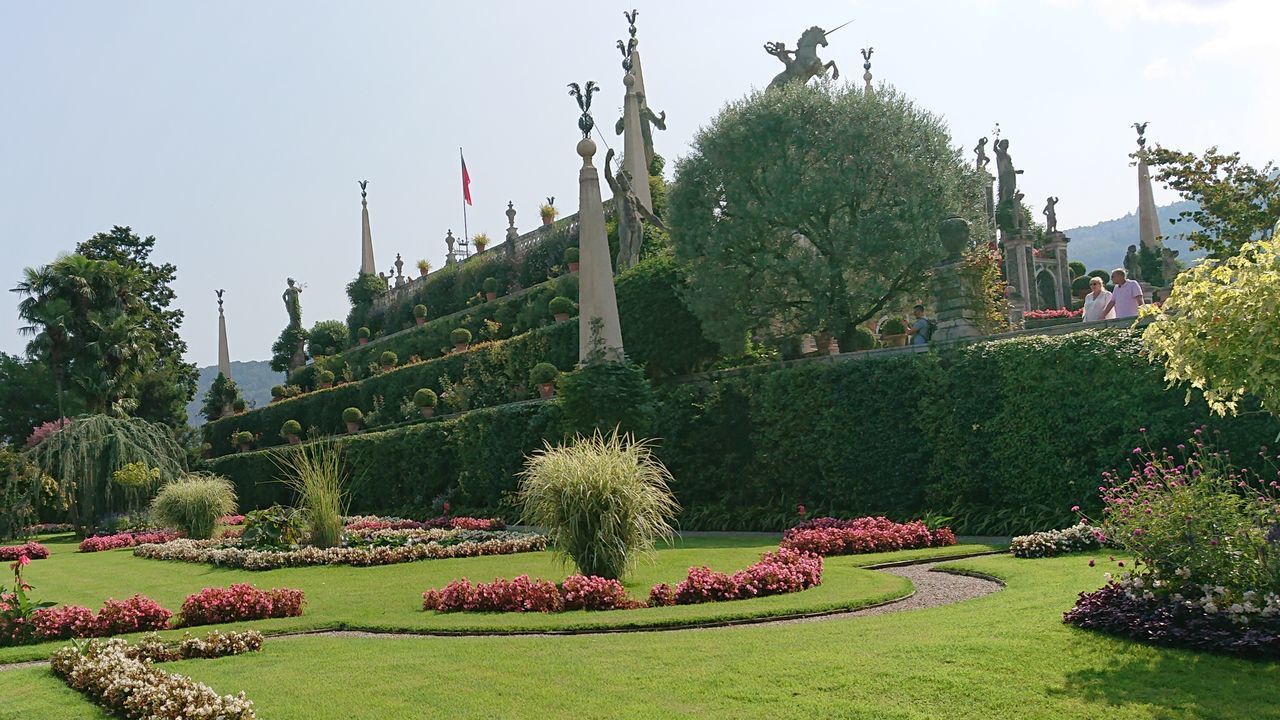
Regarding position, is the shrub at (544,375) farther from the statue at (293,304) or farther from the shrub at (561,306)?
the statue at (293,304)

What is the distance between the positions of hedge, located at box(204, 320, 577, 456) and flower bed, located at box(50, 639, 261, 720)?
21005 mm

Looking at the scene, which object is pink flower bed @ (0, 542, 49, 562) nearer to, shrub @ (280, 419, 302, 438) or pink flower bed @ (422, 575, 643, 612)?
pink flower bed @ (422, 575, 643, 612)

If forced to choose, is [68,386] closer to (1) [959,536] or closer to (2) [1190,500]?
(1) [959,536]

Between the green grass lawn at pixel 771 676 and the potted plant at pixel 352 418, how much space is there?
27964mm

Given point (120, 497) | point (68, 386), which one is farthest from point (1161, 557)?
point (68, 386)

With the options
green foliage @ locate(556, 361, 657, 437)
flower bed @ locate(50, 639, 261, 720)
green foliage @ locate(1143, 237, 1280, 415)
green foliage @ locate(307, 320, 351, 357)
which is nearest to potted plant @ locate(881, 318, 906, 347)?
green foliage @ locate(556, 361, 657, 437)

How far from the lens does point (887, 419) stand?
659 inches

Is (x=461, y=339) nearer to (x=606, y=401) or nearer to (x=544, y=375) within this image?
(x=544, y=375)

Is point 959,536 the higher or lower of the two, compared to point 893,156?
lower

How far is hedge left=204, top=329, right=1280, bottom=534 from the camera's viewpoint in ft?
45.4

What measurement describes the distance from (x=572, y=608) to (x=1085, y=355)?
8.51 m

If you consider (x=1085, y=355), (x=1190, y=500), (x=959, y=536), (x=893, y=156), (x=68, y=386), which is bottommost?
(x=959, y=536)

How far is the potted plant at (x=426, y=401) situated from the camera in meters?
32.4

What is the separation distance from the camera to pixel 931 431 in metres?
16.1
